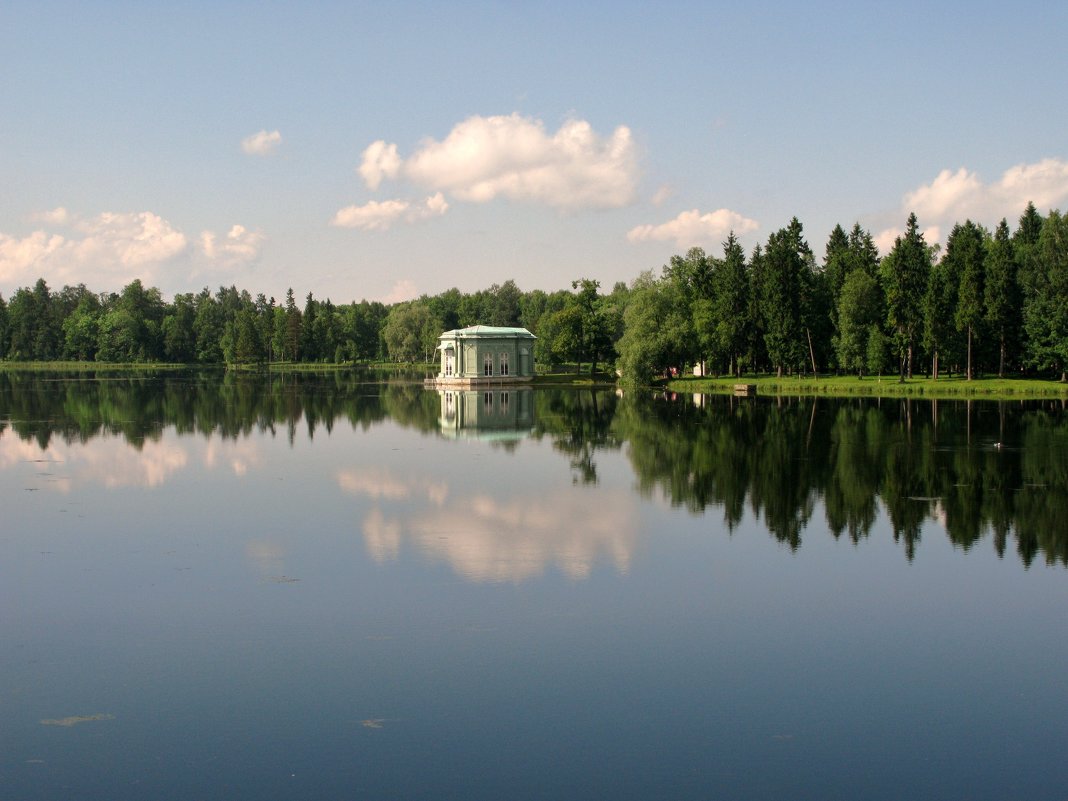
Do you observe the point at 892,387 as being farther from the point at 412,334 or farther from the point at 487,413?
the point at 412,334

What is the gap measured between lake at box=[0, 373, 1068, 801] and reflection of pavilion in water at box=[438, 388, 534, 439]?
13119 millimetres

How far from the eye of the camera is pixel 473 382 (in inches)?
3364

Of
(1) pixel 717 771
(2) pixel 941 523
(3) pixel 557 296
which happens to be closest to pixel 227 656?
(1) pixel 717 771

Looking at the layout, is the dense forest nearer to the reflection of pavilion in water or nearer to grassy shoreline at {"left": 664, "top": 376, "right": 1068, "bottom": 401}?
grassy shoreline at {"left": 664, "top": 376, "right": 1068, "bottom": 401}

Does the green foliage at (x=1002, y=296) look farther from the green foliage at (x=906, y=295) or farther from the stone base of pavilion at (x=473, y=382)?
the stone base of pavilion at (x=473, y=382)

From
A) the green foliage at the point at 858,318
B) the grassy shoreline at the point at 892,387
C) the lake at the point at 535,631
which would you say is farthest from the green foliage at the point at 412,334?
the lake at the point at 535,631

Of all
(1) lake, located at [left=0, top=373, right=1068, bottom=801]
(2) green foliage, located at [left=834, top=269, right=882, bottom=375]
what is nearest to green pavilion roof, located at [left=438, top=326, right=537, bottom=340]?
(2) green foliage, located at [left=834, top=269, right=882, bottom=375]

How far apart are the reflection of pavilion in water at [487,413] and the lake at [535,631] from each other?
43.0ft

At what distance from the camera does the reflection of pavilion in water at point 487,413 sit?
44.3m

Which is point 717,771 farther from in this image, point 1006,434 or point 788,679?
point 1006,434

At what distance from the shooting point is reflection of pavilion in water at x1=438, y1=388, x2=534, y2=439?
4428cm

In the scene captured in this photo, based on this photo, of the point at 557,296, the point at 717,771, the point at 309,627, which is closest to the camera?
the point at 717,771

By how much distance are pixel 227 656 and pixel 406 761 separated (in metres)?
3.91

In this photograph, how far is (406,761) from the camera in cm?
982
